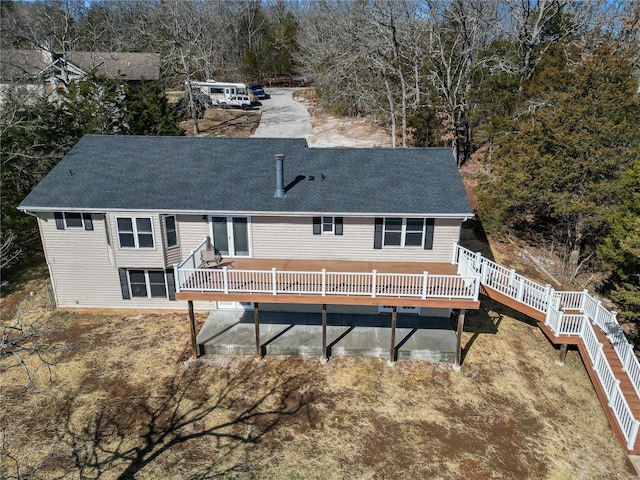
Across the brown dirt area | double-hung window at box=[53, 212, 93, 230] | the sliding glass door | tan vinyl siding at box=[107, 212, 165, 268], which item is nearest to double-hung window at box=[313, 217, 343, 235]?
the sliding glass door

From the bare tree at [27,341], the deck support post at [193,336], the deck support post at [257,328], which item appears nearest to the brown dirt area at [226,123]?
the bare tree at [27,341]

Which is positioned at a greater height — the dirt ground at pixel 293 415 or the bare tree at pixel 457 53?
the bare tree at pixel 457 53

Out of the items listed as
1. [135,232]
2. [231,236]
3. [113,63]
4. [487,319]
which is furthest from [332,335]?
[113,63]

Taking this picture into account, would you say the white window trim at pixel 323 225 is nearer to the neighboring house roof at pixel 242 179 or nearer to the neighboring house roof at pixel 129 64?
the neighboring house roof at pixel 242 179

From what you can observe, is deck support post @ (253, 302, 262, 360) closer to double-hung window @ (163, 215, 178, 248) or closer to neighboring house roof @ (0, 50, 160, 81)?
double-hung window @ (163, 215, 178, 248)

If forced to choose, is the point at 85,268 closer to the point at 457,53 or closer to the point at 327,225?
the point at 327,225

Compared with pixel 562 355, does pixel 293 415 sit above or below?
below

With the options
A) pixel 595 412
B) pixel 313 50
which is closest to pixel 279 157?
pixel 595 412
